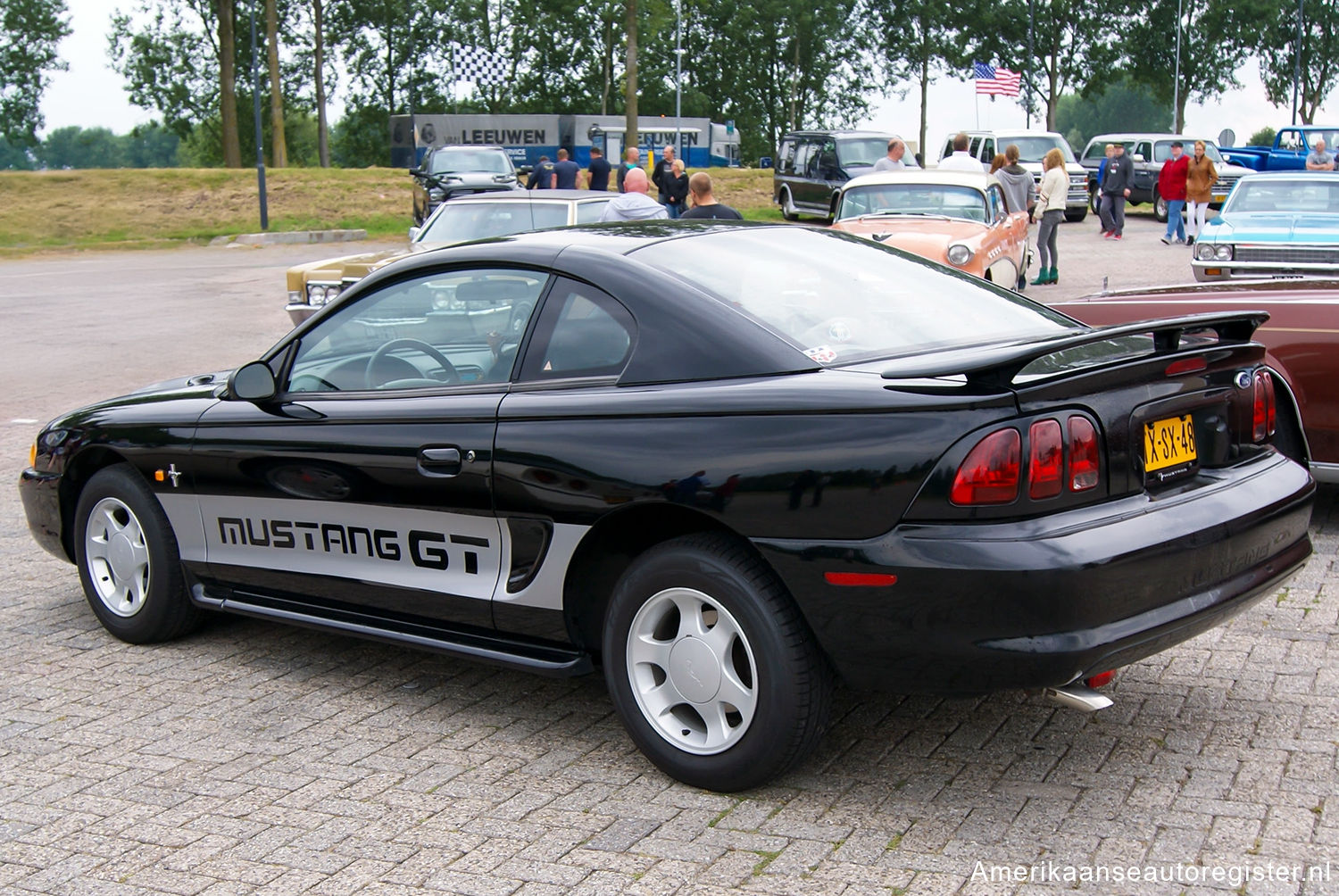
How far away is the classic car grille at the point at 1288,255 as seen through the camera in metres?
13.1

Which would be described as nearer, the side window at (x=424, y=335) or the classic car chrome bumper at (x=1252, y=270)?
the side window at (x=424, y=335)

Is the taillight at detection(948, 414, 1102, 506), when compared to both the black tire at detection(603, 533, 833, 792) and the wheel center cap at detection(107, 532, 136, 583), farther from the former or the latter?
the wheel center cap at detection(107, 532, 136, 583)

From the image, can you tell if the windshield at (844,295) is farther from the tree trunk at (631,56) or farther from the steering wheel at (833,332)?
the tree trunk at (631,56)

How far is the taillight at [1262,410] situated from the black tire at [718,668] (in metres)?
1.51

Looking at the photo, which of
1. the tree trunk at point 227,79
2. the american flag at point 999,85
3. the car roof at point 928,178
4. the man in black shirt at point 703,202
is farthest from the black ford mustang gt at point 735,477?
the tree trunk at point 227,79

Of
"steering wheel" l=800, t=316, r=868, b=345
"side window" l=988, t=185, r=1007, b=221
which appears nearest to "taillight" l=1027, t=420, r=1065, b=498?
"steering wheel" l=800, t=316, r=868, b=345

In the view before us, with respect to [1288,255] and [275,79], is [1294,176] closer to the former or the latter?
[1288,255]

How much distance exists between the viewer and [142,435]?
16.1 ft

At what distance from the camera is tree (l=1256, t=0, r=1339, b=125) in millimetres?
70062

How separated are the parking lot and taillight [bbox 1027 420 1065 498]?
2.74 ft

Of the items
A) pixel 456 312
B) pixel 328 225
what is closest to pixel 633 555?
pixel 456 312

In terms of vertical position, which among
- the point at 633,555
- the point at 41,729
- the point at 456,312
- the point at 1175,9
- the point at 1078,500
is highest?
the point at 1175,9

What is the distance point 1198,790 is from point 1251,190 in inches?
491

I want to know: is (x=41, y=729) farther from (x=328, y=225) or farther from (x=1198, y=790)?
(x=328, y=225)
